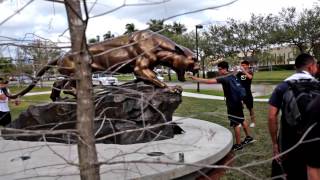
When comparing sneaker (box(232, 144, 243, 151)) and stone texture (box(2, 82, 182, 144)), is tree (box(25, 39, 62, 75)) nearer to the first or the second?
stone texture (box(2, 82, 182, 144))

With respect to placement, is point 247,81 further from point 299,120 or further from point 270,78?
point 270,78

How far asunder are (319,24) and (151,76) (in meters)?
34.1

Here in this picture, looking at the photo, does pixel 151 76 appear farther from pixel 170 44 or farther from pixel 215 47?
pixel 215 47

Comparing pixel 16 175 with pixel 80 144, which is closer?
pixel 80 144

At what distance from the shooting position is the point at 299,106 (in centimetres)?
455

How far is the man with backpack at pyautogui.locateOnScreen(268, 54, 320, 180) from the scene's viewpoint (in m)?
4.51

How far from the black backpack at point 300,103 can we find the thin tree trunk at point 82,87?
8.97 feet

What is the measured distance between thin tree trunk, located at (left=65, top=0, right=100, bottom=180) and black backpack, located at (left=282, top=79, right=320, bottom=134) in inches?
108

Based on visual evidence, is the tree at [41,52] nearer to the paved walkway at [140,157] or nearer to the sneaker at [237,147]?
the paved walkway at [140,157]

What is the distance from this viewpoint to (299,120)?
455 cm

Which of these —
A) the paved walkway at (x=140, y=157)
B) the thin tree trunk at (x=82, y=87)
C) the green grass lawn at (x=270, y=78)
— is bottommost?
the green grass lawn at (x=270, y=78)

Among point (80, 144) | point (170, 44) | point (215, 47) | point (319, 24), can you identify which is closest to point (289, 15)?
point (319, 24)

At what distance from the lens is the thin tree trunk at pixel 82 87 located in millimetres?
2273

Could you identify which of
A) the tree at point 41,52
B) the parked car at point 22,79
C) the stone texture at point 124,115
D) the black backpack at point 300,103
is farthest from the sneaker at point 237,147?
the parked car at point 22,79
